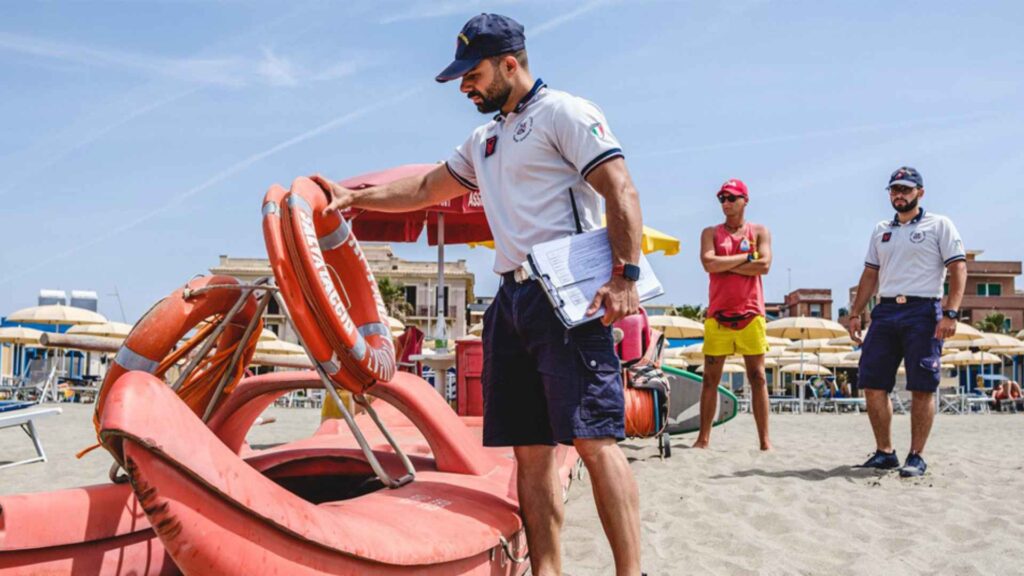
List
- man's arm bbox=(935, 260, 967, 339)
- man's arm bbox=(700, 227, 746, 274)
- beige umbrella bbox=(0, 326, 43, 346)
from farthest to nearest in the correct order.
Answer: beige umbrella bbox=(0, 326, 43, 346) < man's arm bbox=(700, 227, 746, 274) < man's arm bbox=(935, 260, 967, 339)

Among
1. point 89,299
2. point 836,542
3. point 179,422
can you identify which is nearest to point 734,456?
point 836,542

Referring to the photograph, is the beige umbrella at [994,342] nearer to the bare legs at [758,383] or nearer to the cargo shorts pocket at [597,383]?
the bare legs at [758,383]

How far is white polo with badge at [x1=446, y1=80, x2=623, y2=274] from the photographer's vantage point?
2789mm

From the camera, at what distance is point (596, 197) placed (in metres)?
3.01

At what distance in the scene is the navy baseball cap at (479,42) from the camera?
284 centimetres

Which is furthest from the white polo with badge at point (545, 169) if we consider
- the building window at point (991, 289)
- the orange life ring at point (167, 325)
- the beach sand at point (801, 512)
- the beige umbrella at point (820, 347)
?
the building window at point (991, 289)

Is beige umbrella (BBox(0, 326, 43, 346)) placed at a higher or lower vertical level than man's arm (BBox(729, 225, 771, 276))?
lower

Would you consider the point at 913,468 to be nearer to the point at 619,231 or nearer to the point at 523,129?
the point at 619,231

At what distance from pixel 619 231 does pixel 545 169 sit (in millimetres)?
354

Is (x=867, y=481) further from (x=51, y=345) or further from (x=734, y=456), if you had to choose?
(x=51, y=345)

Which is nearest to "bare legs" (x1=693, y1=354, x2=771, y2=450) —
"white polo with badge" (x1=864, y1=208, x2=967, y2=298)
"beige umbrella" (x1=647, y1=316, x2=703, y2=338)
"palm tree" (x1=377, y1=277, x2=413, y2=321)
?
"white polo with badge" (x1=864, y1=208, x2=967, y2=298)

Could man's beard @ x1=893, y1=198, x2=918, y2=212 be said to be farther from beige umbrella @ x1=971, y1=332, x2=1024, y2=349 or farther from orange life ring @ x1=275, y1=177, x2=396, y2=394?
beige umbrella @ x1=971, y1=332, x2=1024, y2=349

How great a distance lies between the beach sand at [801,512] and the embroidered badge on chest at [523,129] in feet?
5.23

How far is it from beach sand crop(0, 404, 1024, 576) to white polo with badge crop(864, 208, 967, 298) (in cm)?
115
